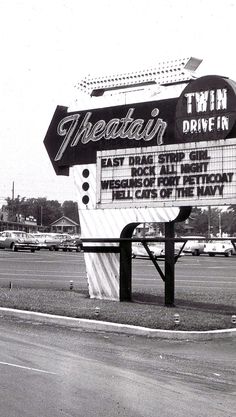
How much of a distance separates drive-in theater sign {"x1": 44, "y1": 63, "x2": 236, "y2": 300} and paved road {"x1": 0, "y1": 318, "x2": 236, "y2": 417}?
4447 mm

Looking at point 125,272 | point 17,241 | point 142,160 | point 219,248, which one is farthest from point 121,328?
point 219,248

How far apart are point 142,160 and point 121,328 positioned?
4885mm

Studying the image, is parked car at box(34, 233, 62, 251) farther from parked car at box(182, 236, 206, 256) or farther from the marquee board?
the marquee board

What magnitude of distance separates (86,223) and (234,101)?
17.7ft

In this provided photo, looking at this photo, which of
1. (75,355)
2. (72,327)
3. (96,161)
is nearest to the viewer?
(75,355)

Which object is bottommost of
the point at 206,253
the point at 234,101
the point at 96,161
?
the point at 206,253

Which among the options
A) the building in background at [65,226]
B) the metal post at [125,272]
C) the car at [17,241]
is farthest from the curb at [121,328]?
the building in background at [65,226]

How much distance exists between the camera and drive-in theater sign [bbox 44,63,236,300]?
48.3ft

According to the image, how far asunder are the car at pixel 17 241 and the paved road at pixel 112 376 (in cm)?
4015

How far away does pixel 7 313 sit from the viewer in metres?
14.6

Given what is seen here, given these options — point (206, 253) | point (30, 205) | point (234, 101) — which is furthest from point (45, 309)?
point (30, 205)

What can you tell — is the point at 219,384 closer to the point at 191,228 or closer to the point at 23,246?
the point at 23,246

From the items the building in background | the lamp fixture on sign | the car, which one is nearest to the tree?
the building in background

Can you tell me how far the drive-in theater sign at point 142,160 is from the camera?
14727 mm
